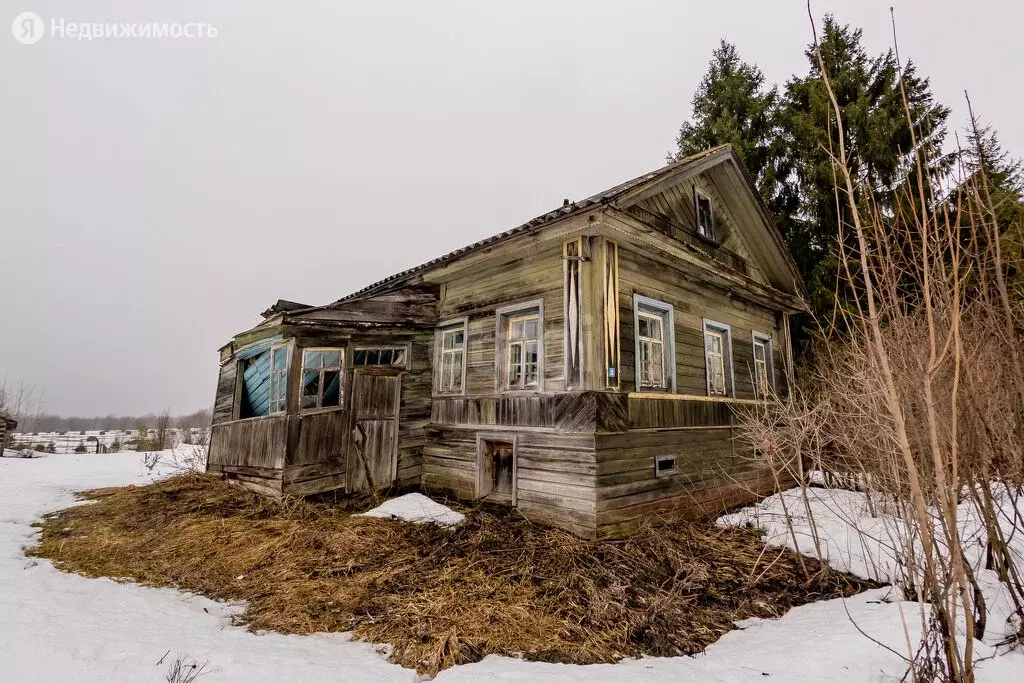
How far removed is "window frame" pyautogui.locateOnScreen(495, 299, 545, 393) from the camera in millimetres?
8203

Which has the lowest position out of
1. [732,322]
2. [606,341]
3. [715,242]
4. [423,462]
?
[423,462]

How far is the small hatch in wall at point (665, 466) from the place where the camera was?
8.08 meters

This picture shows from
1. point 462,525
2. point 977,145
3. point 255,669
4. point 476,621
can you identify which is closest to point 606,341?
point 462,525

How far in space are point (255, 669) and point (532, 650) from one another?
230 cm

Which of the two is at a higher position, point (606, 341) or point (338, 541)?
point (606, 341)

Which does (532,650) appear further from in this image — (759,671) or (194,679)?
(194,679)

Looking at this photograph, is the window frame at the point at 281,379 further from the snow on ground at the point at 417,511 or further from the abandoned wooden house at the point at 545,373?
the snow on ground at the point at 417,511

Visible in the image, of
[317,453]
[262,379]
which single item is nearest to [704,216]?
[317,453]

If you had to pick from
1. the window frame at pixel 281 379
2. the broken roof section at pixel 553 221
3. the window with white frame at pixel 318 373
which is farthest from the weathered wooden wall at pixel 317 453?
the broken roof section at pixel 553 221

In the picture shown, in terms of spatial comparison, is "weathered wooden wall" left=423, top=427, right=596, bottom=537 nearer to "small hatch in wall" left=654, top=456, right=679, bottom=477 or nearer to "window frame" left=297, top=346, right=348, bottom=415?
"small hatch in wall" left=654, top=456, right=679, bottom=477

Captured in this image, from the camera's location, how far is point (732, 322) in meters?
11.2

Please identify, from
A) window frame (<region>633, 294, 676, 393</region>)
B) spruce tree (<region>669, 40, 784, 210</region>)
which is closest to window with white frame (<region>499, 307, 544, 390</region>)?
window frame (<region>633, 294, 676, 393</region>)

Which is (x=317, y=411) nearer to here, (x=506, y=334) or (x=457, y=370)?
(x=457, y=370)

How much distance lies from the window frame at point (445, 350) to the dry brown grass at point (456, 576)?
2.62 metres
